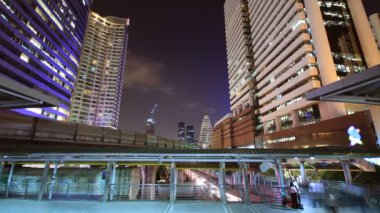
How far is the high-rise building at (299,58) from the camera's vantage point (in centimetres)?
4718

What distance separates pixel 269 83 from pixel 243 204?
206ft

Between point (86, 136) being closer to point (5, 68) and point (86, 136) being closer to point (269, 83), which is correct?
point (5, 68)

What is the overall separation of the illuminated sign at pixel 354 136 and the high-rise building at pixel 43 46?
184ft

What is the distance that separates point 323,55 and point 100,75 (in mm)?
131308

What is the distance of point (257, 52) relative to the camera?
7869 centimetres

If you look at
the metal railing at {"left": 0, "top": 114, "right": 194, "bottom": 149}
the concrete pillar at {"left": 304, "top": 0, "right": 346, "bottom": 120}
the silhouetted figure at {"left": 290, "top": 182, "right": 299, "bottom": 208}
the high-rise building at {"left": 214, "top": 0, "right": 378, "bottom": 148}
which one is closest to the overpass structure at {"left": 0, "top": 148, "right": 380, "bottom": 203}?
the silhouetted figure at {"left": 290, "top": 182, "right": 299, "bottom": 208}

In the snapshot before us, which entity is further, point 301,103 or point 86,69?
point 86,69

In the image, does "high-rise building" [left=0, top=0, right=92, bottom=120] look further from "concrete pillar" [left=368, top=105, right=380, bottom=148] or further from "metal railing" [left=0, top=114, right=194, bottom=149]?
"concrete pillar" [left=368, top=105, right=380, bottom=148]

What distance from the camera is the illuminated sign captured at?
35891 millimetres

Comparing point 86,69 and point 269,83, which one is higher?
point 86,69

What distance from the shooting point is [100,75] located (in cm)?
14025

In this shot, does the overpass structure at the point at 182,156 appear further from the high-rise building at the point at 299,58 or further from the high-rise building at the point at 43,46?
the high-rise building at the point at 299,58

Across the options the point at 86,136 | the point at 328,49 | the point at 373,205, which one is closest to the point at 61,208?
the point at 373,205

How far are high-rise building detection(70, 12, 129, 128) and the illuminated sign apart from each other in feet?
420
